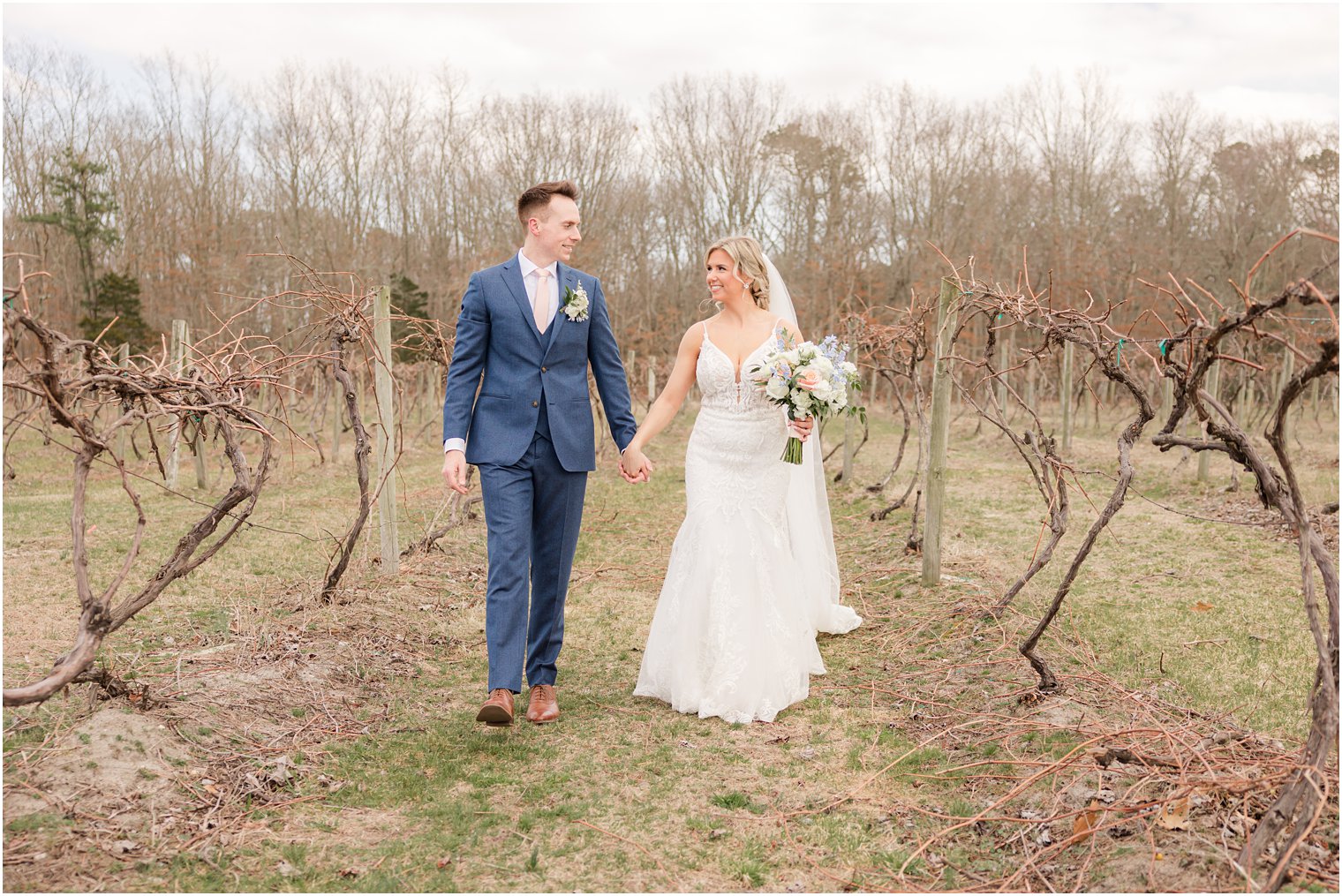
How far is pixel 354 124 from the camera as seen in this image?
33.1m

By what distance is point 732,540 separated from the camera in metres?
4.32

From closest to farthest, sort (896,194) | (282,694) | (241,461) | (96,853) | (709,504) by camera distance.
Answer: (96,853)
(241,461)
(282,694)
(709,504)
(896,194)

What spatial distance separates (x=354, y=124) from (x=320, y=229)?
12.7 ft

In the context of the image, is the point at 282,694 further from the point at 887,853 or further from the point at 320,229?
the point at 320,229

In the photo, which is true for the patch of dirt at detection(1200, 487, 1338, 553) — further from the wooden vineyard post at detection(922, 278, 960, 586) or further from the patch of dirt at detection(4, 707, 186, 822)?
the patch of dirt at detection(4, 707, 186, 822)

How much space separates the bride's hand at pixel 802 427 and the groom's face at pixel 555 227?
1263mm

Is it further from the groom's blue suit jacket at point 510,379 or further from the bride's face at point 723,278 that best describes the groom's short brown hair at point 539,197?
the bride's face at point 723,278

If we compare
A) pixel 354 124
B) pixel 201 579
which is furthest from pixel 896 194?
pixel 201 579

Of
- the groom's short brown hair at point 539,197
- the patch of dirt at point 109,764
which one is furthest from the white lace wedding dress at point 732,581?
the patch of dirt at point 109,764

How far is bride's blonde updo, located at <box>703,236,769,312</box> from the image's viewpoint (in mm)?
4430

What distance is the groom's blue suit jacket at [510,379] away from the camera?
12.8ft

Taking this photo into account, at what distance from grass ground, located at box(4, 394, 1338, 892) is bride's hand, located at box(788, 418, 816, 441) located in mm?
1189

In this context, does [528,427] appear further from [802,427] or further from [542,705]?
[802,427]

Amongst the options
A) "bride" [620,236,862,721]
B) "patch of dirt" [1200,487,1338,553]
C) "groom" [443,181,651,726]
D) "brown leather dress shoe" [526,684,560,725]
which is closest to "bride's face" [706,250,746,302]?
"bride" [620,236,862,721]
